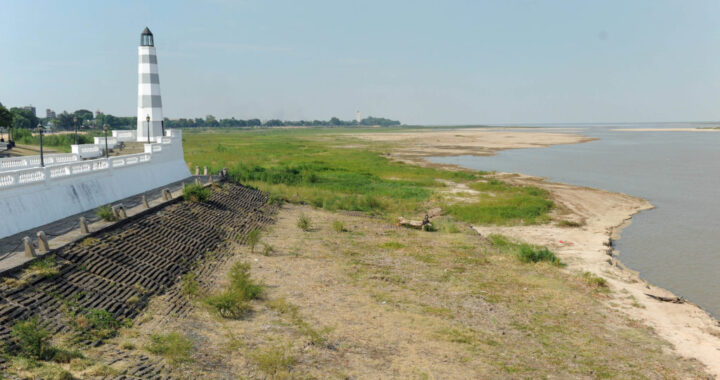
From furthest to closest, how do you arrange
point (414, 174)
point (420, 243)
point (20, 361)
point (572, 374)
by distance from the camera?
point (414, 174)
point (420, 243)
point (572, 374)
point (20, 361)

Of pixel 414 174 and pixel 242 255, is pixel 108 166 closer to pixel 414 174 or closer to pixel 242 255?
pixel 242 255

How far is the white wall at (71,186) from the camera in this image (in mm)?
16344

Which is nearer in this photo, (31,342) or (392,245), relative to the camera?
(31,342)

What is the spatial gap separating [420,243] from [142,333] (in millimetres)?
14739

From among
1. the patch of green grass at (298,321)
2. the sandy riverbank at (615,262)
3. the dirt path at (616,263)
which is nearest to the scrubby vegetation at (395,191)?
the sandy riverbank at (615,262)

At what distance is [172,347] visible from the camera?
37.2 feet

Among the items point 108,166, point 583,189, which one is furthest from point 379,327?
point 583,189

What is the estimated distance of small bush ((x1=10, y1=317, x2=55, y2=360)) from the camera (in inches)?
395

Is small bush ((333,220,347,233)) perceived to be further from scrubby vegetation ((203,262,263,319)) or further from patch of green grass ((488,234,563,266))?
scrubby vegetation ((203,262,263,319))

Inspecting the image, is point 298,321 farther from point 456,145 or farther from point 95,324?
point 456,145

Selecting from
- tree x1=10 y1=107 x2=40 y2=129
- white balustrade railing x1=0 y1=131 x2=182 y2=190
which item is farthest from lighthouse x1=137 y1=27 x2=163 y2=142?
tree x1=10 y1=107 x2=40 y2=129

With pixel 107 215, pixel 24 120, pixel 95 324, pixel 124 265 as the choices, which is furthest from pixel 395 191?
pixel 24 120

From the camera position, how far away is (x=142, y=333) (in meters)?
12.6

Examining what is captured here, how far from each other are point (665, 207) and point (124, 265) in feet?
120
